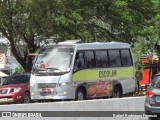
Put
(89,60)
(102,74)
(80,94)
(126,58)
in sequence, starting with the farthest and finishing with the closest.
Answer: (126,58)
(102,74)
(89,60)
(80,94)

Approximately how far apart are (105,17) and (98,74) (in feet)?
33.9

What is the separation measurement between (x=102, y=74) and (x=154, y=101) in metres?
9.24

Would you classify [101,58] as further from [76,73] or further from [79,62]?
[76,73]

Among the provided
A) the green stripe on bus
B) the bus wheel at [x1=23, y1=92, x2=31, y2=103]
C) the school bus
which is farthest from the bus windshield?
the bus wheel at [x1=23, y1=92, x2=31, y2=103]

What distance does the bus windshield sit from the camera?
2322 centimetres

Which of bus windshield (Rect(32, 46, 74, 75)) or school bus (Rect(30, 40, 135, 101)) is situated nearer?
school bus (Rect(30, 40, 135, 101))

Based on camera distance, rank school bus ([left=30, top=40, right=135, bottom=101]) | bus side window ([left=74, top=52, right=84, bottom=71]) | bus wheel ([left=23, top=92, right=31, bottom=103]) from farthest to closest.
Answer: bus wheel ([left=23, top=92, right=31, bottom=103]) → bus side window ([left=74, top=52, right=84, bottom=71]) → school bus ([left=30, top=40, right=135, bottom=101])

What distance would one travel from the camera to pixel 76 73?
A: 23.4 meters

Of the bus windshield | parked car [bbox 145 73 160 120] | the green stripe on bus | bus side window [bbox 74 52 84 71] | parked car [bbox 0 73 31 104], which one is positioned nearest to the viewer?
parked car [bbox 145 73 160 120]

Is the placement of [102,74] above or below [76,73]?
below

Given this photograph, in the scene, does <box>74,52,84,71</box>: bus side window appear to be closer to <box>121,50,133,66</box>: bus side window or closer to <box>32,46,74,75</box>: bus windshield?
<box>32,46,74,75</box>: bus windshield

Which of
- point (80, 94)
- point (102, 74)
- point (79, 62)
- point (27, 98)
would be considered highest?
point (79, 62)

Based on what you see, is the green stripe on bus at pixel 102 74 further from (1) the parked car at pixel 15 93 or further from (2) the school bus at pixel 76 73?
(1) the parked car at pixel 15 93

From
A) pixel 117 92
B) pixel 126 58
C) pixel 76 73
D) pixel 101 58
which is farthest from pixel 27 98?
pixel 126 58
